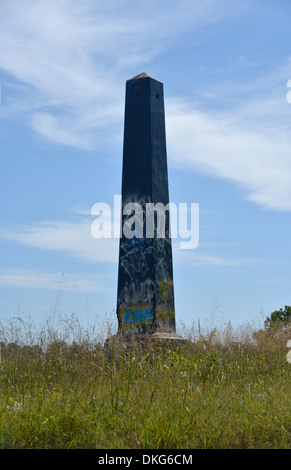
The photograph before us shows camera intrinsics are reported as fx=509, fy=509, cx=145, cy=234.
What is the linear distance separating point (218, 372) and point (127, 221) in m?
3.15

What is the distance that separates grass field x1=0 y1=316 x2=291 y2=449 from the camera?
3.64 meters

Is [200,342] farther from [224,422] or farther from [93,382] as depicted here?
[224,422]

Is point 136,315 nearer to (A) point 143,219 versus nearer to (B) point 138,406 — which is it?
(A) point 143,219

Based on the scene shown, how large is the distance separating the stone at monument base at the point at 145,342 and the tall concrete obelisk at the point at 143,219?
0.17m

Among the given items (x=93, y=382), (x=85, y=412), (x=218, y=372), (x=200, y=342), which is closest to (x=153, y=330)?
(x=200, y=342)

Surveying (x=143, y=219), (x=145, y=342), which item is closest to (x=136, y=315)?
(x=145, y=342)

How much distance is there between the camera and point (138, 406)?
4.10 m

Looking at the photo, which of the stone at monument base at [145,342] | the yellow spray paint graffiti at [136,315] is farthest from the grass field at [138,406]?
the yellow spray paint graffiti at [136,315]

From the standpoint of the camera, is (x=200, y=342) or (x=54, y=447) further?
(x=200, y=342)

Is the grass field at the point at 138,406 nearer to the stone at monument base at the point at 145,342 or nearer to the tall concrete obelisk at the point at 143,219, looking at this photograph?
the stone at monument base at the point at 145,342

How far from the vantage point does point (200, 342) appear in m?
7.52

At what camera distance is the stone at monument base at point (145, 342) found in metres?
7.14

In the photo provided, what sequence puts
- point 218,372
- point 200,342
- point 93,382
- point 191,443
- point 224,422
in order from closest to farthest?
point 191,443, point 224,422, point 93,382, point 218,372, point 200,342

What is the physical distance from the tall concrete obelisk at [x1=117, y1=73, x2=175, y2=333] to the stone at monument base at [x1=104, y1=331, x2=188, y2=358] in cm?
17
